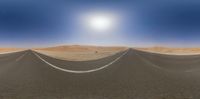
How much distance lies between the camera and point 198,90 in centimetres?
1004

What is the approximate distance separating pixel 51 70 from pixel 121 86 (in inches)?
112

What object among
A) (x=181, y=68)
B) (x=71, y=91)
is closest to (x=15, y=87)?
(x=71, y=91)

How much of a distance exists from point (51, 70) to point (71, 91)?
189 cm

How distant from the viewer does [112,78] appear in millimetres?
10914

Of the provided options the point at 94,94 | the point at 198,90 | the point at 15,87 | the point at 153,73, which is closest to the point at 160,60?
the point at 153,73

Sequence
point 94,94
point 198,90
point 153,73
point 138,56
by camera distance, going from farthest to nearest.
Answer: point 153,73
point 198,90
point 94,94
point 138,56

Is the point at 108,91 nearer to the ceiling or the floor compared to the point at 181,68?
nearer to the floor

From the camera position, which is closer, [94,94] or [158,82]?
[94,94]

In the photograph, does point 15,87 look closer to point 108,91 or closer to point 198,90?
point 108,91

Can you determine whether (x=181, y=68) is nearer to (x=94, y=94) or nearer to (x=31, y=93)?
(x=94, y=94)

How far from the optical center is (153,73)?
421 inches

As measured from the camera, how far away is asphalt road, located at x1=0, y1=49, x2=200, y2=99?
29.5 ft

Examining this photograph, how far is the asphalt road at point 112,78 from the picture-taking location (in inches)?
354

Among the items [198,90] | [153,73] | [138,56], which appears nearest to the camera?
[138,56]
